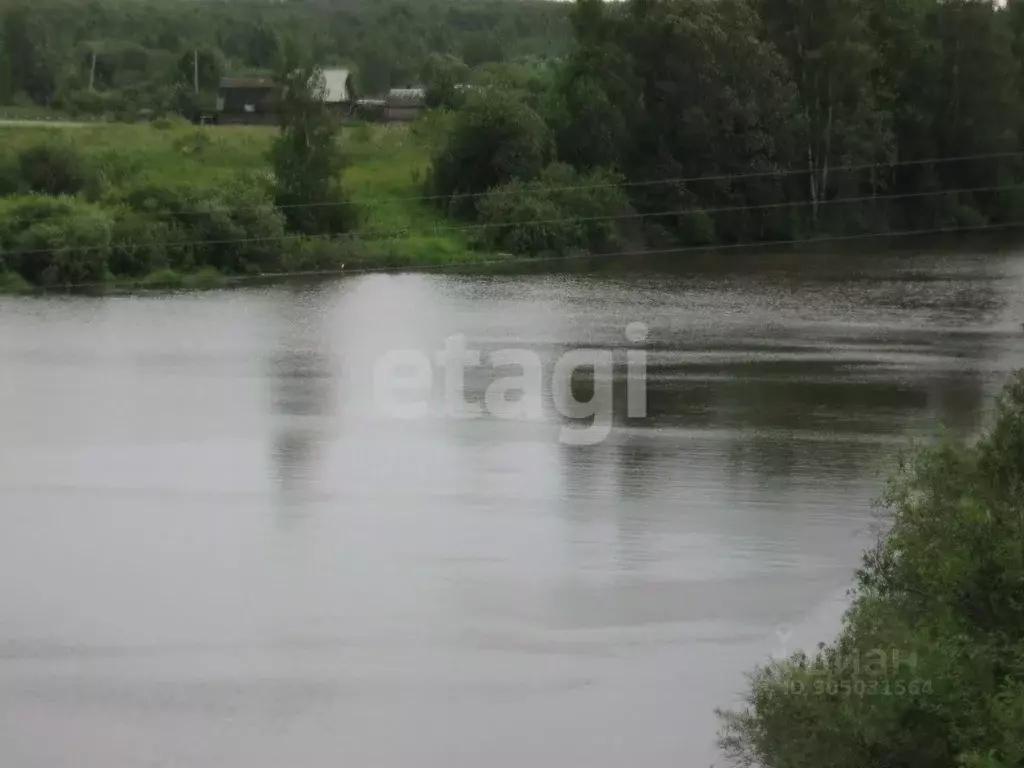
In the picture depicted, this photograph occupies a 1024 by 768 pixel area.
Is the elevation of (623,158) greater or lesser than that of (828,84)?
lesser

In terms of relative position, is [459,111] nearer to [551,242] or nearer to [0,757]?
[551,242]

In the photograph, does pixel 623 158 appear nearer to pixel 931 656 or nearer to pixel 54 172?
pixel 54 172

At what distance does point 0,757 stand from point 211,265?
830 inches

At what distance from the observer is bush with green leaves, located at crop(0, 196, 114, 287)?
1106 inches

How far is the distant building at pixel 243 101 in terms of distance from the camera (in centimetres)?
4941

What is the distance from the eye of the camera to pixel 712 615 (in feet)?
37.5

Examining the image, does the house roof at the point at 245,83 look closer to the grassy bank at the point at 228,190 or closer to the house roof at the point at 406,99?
the house roof at the point at 406,99

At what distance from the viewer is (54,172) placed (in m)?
31.7

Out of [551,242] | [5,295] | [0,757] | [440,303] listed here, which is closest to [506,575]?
[0,757]

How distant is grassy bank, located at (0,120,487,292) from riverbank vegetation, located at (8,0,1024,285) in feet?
0.24

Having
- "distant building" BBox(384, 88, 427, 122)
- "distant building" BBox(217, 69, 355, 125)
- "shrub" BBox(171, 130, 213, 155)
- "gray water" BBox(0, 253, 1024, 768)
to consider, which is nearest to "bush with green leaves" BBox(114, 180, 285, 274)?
"shrub" BBox(171, 130, 213, 155)

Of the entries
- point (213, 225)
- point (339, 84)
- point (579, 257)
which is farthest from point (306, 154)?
point (339, 84)

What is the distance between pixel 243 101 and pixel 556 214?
20454 millimetres
